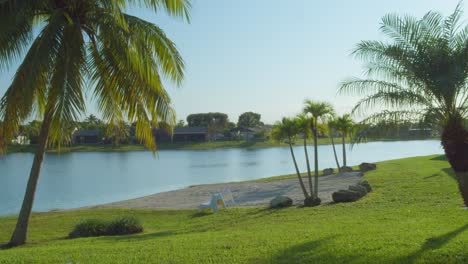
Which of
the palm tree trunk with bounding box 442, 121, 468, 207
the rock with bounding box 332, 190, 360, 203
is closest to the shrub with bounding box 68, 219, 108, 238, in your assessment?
the rock with bounding box 332, 190, 360, 203

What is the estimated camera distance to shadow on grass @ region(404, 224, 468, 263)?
7070mm

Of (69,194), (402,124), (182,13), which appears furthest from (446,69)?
(69,194)

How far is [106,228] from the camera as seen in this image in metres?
14.8

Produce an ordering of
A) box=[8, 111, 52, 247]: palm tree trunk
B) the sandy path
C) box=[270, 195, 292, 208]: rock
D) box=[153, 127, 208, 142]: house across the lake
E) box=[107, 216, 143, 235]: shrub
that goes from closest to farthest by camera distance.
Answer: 1. box=[8, 111, 52, 247]: palm tree trunk
2. box=[107, 216, 143, 235]: shrub
3. box=[270, 195, 292, 208]: rock
4. the sandy path
5. box=[153, 127, 208, 142]: house across the lake

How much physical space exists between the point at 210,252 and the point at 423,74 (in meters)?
6.29

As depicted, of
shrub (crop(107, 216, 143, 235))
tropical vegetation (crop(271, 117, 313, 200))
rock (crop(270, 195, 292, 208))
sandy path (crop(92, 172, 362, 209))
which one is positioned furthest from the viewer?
sandy path (crop(92, 172, 362, 209))

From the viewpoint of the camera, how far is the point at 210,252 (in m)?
8.23

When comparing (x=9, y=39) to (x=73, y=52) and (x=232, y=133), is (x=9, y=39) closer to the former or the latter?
(x=73, y=52)

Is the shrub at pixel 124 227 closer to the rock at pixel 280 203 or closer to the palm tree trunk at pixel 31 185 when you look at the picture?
the palm tree trunk at pixel 31 185

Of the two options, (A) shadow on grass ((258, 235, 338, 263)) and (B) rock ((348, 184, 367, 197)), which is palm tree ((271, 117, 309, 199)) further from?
(A) shadow on grass ((258, 235, 338, 263))

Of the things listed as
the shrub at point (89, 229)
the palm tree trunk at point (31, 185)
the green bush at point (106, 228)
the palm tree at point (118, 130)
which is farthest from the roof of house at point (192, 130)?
the palm tree trunk at point (31, 185)

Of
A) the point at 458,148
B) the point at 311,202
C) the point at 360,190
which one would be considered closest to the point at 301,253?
the point at 458,148

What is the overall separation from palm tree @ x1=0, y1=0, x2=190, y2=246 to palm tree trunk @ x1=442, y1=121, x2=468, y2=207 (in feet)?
22.0

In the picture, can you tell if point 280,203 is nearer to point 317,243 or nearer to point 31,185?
point 31,185
